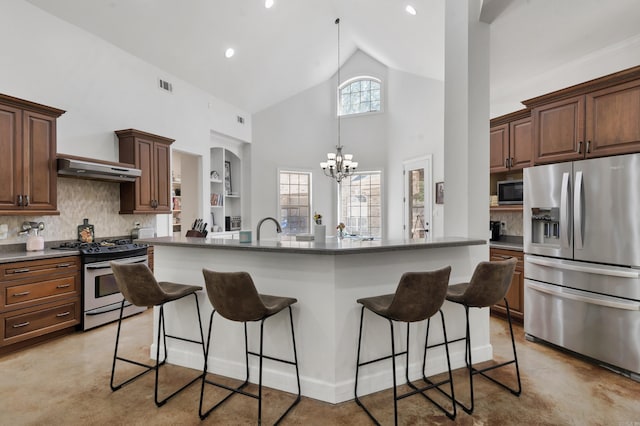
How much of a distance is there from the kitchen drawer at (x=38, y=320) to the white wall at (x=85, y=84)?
1.74 metres

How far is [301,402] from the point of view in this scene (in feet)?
7.58

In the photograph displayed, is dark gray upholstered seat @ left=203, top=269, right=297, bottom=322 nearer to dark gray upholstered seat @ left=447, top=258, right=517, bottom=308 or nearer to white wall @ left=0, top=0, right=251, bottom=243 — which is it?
dark gray upholstered seat @ left=447, top=258, right=517, bottom=308

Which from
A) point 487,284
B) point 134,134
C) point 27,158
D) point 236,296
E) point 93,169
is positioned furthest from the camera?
point 134,134

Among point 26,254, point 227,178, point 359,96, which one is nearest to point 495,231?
point 359,96

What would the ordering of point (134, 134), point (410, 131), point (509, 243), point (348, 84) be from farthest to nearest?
point (348, 84) → point (410, 131) → point (134, 134) → point (509, 243)

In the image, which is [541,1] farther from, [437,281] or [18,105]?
[18,105]

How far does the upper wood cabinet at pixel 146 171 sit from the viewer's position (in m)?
4.49

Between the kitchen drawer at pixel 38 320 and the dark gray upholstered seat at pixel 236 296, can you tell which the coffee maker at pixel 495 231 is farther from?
the kitchen drawer at pixel 38 320

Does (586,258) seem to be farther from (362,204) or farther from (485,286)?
(362,204)

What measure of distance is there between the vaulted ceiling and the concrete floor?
303 cm

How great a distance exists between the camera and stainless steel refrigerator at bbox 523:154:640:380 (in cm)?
267

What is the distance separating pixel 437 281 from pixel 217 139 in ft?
18.3

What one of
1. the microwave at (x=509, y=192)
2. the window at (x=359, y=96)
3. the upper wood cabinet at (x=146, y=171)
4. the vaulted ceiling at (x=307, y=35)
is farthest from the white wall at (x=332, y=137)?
the upper wood cabinet at (x=146, y=171)

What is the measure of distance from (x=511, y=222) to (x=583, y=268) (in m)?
1.81
